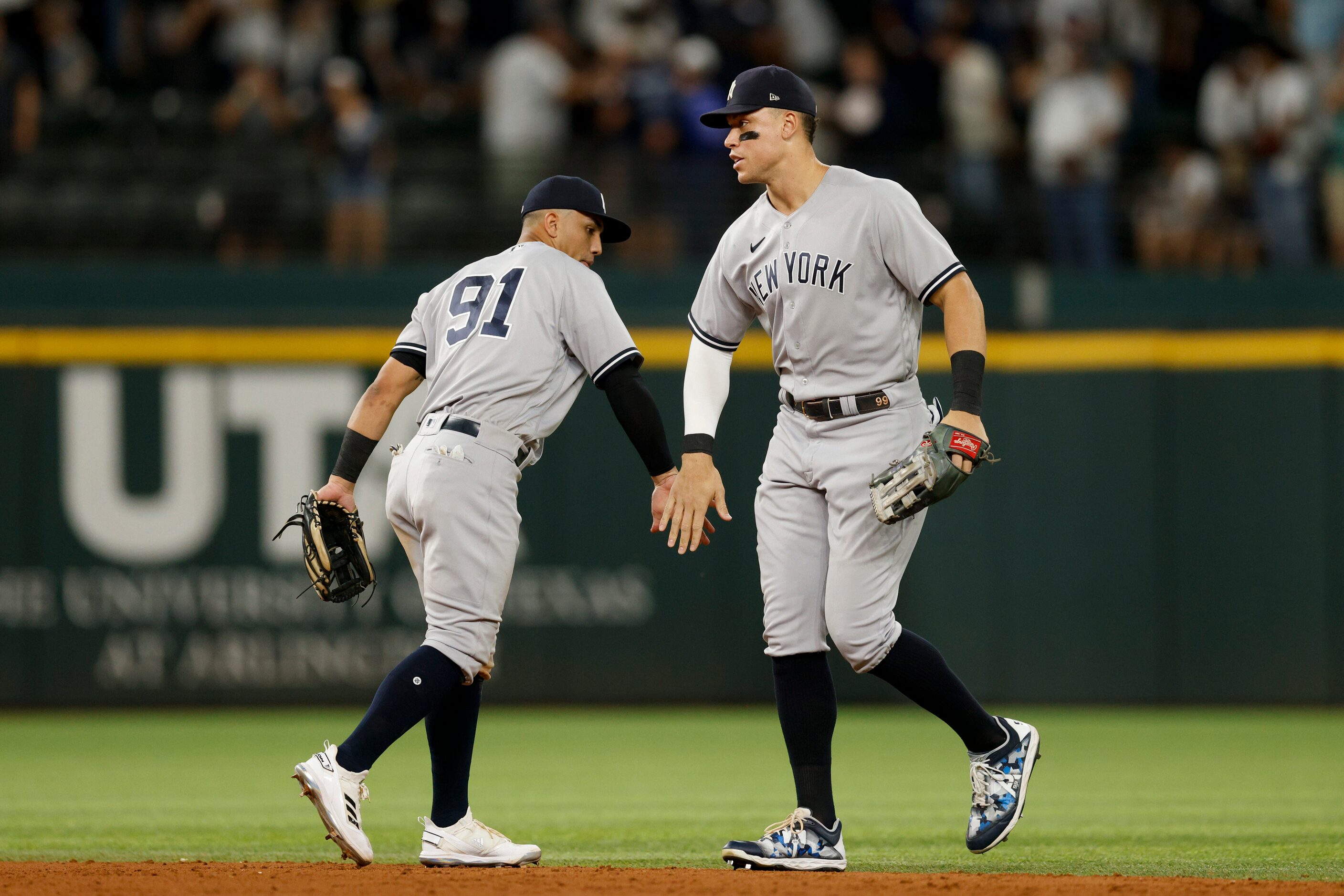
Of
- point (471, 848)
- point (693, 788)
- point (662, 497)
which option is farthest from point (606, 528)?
point (471, 848)

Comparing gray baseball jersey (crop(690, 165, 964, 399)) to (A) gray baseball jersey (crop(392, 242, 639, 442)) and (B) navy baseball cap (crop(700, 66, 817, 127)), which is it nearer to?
(B) navy baseball cap (crop(700, 66, 817, 127))

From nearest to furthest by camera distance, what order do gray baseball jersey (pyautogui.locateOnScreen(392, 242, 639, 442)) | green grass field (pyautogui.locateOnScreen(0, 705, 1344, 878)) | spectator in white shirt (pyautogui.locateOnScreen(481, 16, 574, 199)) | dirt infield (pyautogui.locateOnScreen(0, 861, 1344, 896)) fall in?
dirt infield (pyautogui.locateOnScreen(0, 861, 1344, 896)) → gray baseball jersey (pyautogui.locateOnScreen(392, 242, 639, 442)) → green grass field (pyautogui.locateOnScreen(0, 705, 1344, 878)) → spectator in white shirt (pyautogui.locateOnScreen(481, 16, 574, 199))

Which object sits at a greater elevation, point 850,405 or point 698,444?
point 850,405

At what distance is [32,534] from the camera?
33.0ft

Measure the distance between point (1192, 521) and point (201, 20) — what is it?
7598 millimetres

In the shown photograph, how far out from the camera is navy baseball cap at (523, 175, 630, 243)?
4.98 metres

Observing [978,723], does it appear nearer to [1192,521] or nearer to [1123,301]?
[1192,521]

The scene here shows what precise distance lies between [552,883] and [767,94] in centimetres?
221

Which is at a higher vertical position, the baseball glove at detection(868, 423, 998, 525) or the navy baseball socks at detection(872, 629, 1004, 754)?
the baseball glove at detection(868, 423, 998, 525)

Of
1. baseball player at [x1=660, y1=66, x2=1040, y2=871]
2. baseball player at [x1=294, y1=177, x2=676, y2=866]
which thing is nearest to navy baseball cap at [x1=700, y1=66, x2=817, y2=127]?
baseball player at [x1=660, y1=66, x2=1040, y2=871]

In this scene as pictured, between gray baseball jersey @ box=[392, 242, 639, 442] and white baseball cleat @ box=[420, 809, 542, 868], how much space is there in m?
1.13

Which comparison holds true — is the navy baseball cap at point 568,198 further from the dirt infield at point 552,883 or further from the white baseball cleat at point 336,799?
the dirt infield at point 552,883

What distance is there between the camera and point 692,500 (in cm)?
466

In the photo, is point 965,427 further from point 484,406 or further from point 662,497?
point 484,406
